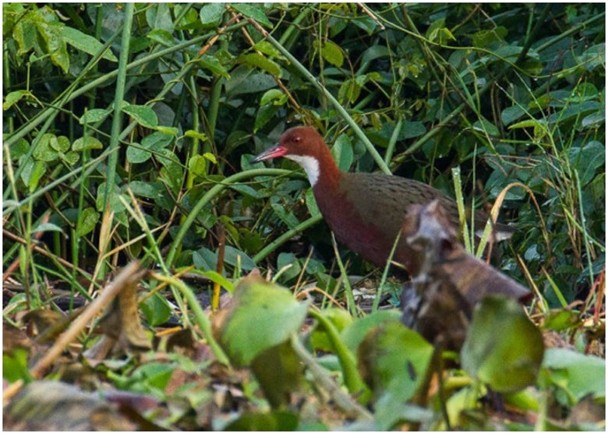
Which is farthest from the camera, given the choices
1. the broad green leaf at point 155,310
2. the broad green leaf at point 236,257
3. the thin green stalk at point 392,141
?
the thin green stalk at point 392,141

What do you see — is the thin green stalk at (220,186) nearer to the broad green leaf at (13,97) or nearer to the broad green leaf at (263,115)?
the broad green leaf at (263,115)

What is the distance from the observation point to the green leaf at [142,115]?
357 centimetres

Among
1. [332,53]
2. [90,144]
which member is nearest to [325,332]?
[90,144]

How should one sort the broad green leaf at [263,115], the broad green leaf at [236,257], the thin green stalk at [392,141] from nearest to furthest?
the broad green leaf at [236,257] → the thin green stalk at [392,141] → the broad green leaf at [263,115]

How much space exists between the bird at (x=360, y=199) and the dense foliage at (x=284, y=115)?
0.27 ft

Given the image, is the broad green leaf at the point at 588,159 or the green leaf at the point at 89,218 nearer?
the broad green leaf at the point at 588,159

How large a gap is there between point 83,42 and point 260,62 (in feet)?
2.01

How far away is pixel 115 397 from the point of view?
57.7 inches

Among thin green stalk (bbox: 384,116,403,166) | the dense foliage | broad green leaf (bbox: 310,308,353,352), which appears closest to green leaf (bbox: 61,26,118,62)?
the dense foliage

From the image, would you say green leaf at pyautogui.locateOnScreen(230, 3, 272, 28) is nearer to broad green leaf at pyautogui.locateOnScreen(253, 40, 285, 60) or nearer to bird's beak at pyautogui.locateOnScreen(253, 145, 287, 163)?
broad green leaf at pyautogui.locateOnScreen(253, 40, 285, 60)

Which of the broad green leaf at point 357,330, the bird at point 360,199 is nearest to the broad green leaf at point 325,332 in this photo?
the broad green leaf at point 357,330

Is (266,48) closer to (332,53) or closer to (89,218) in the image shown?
(332,53)

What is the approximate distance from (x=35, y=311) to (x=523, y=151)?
9.04 feet

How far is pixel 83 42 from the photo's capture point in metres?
3.65
